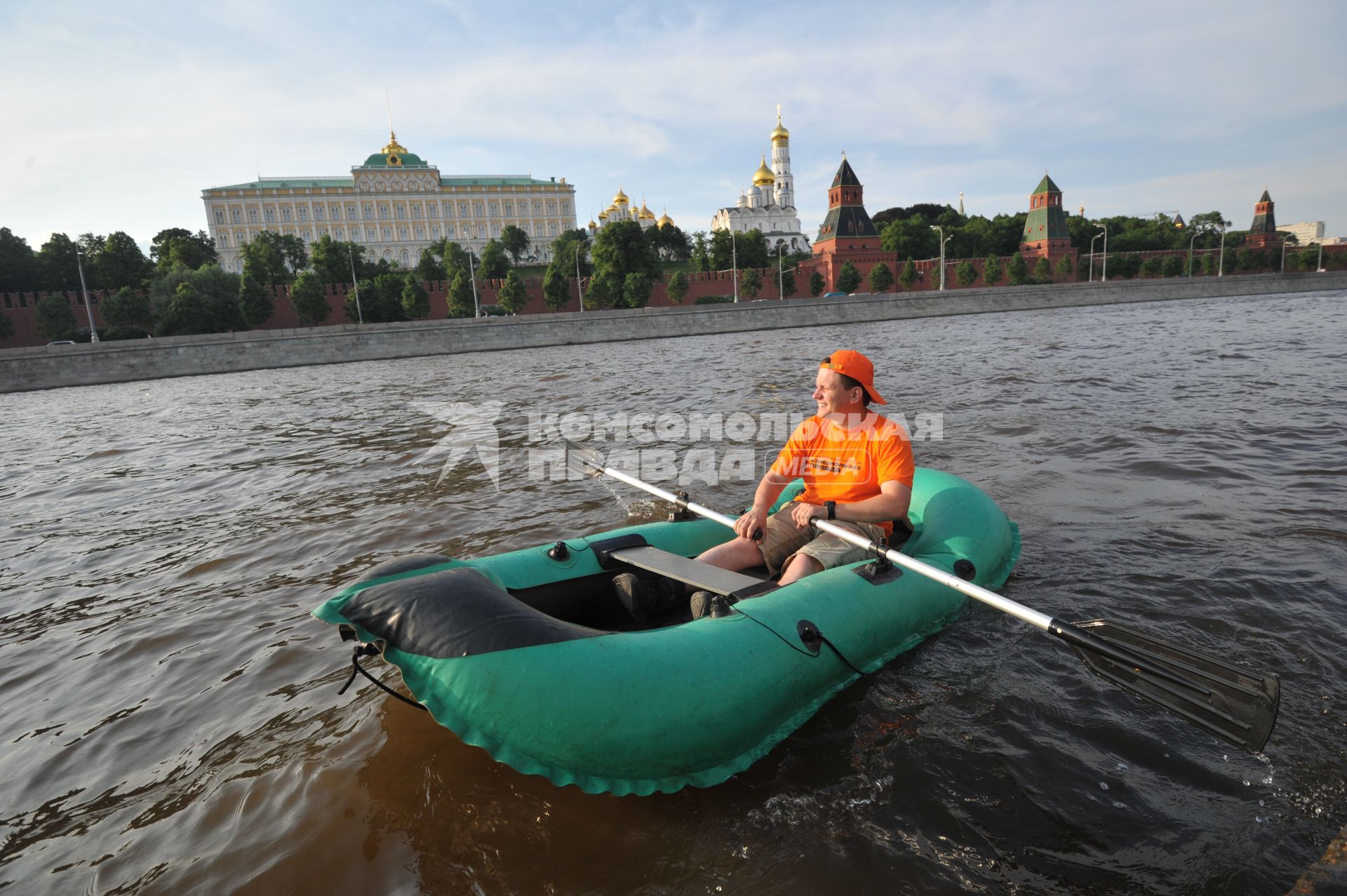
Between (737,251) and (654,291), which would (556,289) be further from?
(737,251)

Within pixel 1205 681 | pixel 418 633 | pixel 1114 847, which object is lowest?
pixel 1114 847

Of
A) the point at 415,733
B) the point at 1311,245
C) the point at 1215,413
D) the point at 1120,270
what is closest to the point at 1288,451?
the point at 1215,413

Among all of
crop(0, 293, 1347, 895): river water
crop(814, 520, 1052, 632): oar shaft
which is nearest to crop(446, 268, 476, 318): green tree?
crop(0, 293, 1347, 895): river water

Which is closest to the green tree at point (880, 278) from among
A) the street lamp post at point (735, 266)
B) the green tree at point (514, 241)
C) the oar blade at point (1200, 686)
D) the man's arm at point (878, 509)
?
the street lamp post at point (735, 266)

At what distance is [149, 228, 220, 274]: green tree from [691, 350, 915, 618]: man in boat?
69712 millimetres

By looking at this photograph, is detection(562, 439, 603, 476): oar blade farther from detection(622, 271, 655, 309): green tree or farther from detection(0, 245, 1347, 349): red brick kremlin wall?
detection(0, 245, 1347, 349): red brick kremlin wall

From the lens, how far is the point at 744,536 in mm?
3918

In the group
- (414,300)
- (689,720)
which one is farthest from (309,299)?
(689,720)

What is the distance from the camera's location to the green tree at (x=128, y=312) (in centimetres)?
4125

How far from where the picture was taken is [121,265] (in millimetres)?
52531

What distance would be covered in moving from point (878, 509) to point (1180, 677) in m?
1.44

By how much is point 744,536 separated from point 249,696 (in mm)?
2631

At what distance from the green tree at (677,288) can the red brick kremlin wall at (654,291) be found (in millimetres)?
638

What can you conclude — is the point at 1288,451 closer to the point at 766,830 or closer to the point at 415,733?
the point at 766,830
